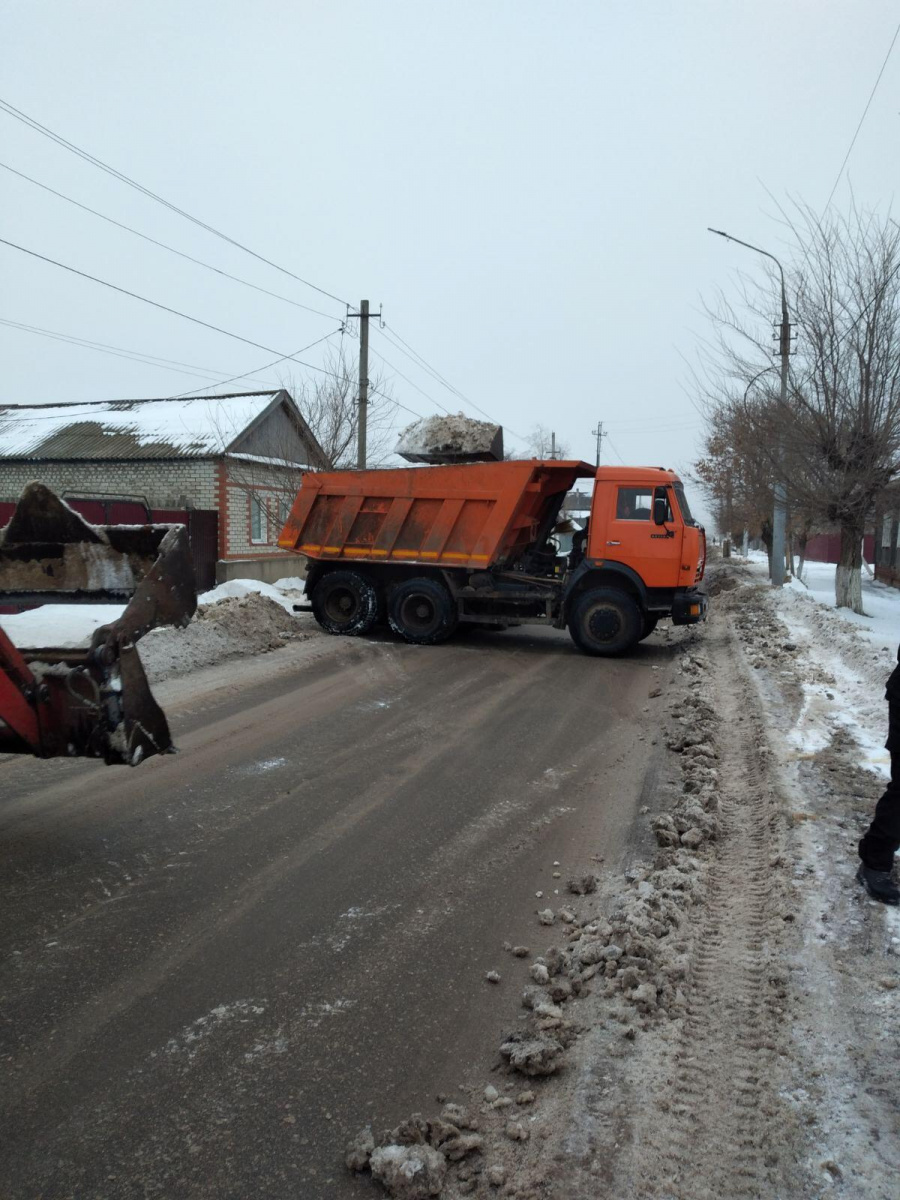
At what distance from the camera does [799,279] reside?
50.4ft

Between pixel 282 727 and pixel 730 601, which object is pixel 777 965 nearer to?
pixel 282 727

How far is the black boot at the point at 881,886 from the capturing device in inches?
149

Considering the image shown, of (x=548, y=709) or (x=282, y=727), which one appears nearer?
(x=282, y=727)

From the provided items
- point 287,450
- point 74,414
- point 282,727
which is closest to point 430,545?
point 282,727

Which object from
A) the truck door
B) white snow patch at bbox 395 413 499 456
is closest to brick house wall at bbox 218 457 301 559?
white snow patch at bbox 395 413 499 456

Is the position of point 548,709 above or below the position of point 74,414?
below

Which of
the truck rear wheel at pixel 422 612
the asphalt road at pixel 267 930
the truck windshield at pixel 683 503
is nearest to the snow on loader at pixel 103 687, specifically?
the asphalt road at pixel 267 930

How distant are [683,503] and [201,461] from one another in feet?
45.0

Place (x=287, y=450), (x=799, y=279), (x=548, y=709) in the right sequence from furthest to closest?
(x=287, y=450) < (x=799, y=279) < (x=548, y=709)

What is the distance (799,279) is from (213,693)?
12.8 m

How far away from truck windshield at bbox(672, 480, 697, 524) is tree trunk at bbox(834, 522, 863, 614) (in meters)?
5.79

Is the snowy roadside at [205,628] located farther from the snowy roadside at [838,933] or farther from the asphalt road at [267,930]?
the snowy roadside at [838,933]

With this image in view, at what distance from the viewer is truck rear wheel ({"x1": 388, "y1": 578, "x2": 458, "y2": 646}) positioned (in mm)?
12805

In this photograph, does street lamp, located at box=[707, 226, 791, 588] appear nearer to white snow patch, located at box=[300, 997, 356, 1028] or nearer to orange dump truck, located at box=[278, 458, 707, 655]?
orange dump truck, located at box=[278, 458, 707, 655]
